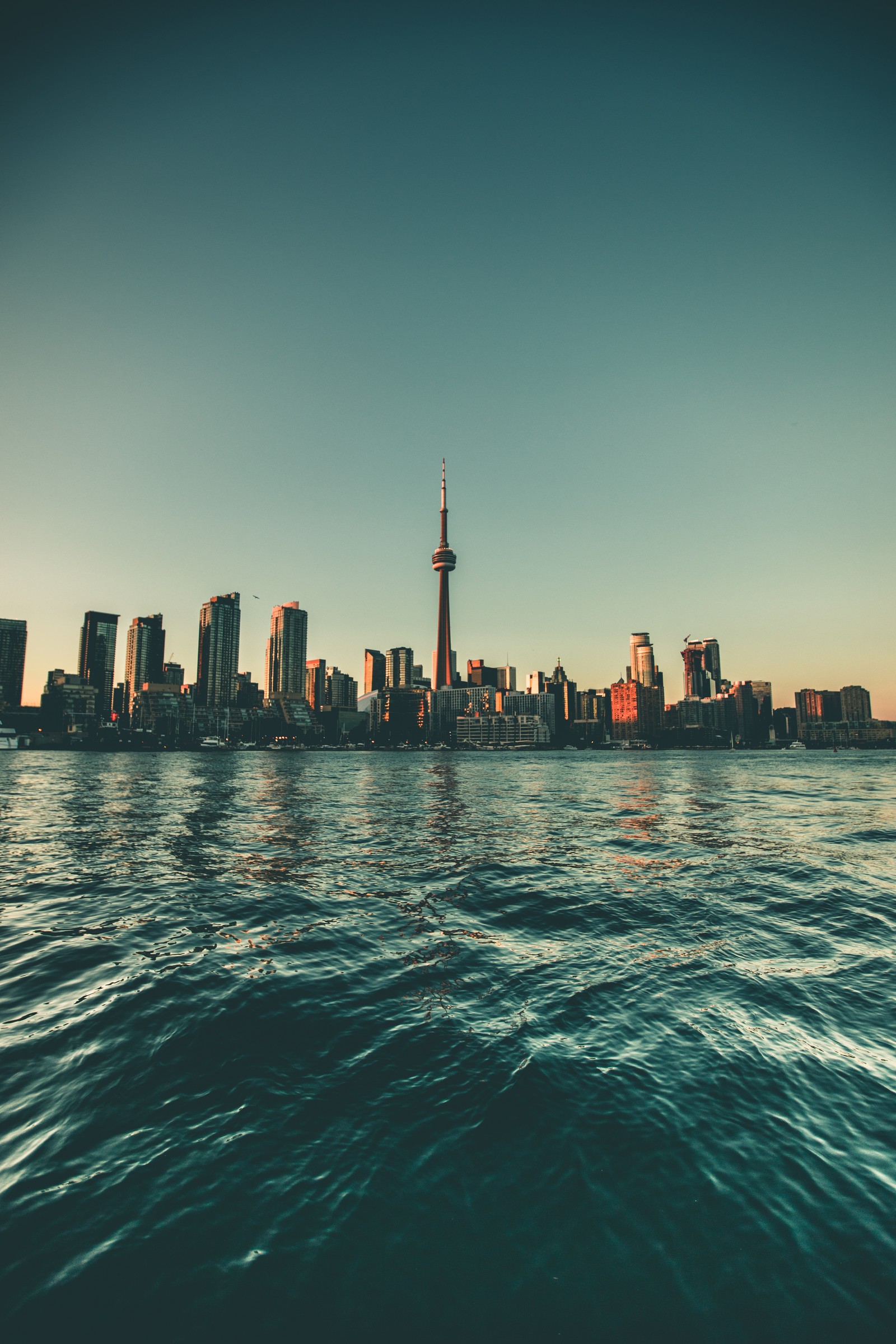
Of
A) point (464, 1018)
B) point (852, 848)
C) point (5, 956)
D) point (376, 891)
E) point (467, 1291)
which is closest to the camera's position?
point (467, 1291)

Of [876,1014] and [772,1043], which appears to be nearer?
[772,1043]

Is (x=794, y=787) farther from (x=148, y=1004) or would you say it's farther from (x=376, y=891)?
(x=148, y=1004)

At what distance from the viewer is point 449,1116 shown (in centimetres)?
944

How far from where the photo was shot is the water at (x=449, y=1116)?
657 cm

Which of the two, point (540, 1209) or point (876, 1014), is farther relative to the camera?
point (876, 1014)

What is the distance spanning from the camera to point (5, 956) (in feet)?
55.1

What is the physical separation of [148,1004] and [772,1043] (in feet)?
42.1

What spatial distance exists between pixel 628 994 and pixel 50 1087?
36.8 feet

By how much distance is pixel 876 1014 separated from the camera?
513 inches

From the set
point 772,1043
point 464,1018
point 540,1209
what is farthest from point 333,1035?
point 772,1043

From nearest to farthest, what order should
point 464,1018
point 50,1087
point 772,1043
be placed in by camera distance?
point 50,1087
point 772,1043
point 464,1018

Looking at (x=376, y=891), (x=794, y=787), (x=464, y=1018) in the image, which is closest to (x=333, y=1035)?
(x=464, y=1018)

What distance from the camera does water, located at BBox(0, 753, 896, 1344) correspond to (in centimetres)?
657

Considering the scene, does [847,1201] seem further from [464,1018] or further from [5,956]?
[5,956]
